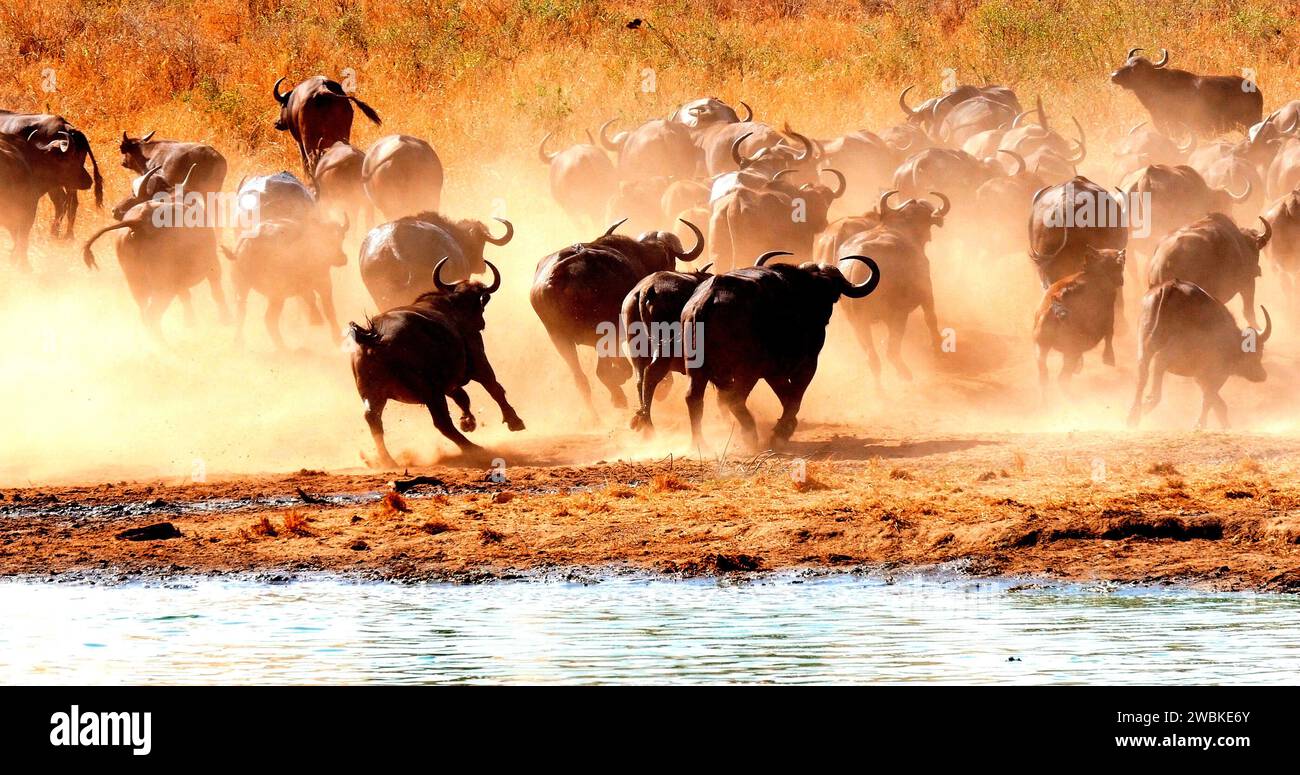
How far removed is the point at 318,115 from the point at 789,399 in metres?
12.4

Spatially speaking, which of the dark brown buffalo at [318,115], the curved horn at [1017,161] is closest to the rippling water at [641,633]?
the curved horn at [1017,161]

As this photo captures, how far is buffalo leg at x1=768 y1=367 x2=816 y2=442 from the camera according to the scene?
671 inches

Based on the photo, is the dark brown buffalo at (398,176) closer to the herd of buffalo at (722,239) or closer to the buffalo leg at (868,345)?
the herd of buffalo at (722,239)

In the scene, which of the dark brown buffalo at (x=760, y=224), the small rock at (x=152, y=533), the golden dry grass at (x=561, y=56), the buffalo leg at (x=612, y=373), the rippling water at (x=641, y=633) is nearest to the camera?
the rippling water at (x=641, y=633)

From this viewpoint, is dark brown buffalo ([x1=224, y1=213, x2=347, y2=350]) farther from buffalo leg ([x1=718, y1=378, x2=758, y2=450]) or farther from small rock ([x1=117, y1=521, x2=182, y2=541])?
small rock ([x1=117, y1=521, x2=182, y2=541])

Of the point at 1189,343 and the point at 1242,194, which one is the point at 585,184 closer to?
the point at 1242,194

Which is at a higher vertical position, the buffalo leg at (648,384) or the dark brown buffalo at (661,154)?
the dark brown buffalo at (661,154)

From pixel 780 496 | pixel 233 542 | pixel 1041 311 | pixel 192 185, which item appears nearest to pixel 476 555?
pixel 233 542

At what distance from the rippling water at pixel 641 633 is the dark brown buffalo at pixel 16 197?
1353 cm

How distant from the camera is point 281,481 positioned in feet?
54.4

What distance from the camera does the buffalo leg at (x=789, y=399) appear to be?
1705cm

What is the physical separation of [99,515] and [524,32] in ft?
90.3
